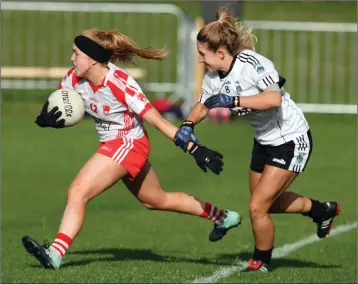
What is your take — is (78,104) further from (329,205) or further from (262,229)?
(329,205)

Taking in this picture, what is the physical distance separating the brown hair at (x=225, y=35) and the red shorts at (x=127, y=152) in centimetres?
103

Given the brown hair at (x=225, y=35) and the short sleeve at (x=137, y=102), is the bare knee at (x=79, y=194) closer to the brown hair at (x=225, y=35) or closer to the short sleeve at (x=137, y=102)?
the short sleeve at (x=137, y=102)

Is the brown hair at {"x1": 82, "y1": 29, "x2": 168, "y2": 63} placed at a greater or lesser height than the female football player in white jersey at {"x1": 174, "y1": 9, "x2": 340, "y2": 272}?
greater

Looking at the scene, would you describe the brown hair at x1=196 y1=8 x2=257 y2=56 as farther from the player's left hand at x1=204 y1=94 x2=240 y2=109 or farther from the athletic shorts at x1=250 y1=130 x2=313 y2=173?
the athletic shorts at x1=250 y1=130 x2=313 y2=173

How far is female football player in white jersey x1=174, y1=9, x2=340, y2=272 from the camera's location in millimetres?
9809

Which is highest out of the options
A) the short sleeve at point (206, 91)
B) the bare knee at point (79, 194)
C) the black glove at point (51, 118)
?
the short sleeve at point (206, 91)

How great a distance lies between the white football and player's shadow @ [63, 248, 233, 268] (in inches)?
51.4

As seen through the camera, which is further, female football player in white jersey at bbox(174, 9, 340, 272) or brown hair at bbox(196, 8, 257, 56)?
brown hair at bbox(196, 8, 257, 56)

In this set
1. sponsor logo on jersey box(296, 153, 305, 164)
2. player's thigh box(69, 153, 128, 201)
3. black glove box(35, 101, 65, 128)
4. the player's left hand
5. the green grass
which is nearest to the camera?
the player's left hand

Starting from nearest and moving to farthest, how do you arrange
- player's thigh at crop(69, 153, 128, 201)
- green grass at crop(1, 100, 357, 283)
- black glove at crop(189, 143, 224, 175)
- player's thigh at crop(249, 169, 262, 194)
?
black glove at crop(189, 143, 224, 175) < player's thigh at crop(69, 153, 128, 201) < green grass at crop(1, 100, 357, 283) < player's thigh at crop(249, 169, 262, 194)

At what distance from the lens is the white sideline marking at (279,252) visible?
32.9ft

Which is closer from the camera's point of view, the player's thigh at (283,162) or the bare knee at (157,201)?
the player's thigh at (283,162)

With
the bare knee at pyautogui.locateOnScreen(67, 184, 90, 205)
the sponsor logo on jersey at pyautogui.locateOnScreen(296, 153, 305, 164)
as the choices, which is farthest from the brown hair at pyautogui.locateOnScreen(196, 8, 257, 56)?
the bare knee at pyautogui.locateOnScreen(67, 184, 90, 205)

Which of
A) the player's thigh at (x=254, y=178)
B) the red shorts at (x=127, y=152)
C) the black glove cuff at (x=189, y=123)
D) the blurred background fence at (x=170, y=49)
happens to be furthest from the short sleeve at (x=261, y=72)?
the blurred background fence at (x=170, y=49)
